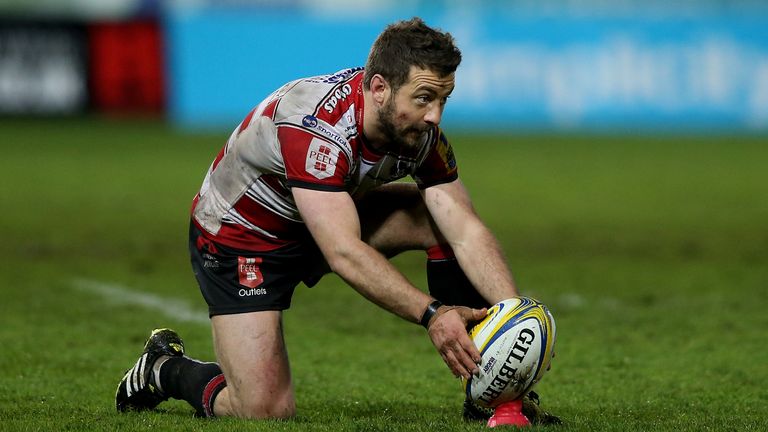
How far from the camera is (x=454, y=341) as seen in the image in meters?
4.30

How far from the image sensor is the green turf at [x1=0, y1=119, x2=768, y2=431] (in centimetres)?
512

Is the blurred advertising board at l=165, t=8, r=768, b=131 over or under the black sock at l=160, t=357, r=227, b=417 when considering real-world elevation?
under

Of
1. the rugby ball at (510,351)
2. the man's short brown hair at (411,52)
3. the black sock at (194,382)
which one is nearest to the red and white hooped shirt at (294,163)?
the man's short brown hair at (411,52)

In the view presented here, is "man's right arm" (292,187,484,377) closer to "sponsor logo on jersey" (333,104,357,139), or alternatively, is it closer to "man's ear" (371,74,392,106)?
"sponsor logo on jersey" (333,104,357,139)

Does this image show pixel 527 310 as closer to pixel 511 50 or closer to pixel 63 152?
pixel 63 152

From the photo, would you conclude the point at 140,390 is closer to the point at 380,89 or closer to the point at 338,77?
the point at 338,77

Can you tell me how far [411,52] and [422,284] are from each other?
13.4 ft

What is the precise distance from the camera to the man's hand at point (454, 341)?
14.1ft

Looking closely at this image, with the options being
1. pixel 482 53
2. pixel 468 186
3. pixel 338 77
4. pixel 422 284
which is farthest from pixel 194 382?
pixel 482 53

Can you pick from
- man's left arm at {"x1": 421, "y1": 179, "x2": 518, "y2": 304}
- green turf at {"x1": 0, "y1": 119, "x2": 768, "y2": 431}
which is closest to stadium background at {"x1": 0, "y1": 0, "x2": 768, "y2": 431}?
green turf at {"x1": 0, "y1": 119, "x2": 768, "y2": 431}

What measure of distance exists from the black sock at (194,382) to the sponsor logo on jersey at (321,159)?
1045 millimetres

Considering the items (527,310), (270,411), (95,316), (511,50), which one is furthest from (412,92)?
(511,50)

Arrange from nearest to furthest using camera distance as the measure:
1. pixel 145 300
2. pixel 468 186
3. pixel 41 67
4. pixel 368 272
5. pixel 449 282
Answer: pixel 368 272 < pixel 449 282 < pixel 145 300 < pixel 468 186 < pixel 41 67

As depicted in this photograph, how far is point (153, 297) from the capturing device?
7.96 metres
